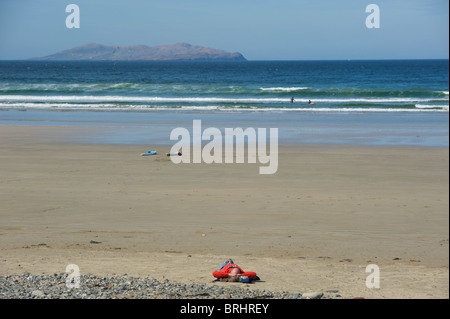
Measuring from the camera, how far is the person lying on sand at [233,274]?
590 centimetres

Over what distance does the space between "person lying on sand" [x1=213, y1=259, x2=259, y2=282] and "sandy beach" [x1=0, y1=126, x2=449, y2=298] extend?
151 millimetres

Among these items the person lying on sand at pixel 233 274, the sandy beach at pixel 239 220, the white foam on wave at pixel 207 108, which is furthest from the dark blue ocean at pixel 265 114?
the person lying on sand at pixel 233 274

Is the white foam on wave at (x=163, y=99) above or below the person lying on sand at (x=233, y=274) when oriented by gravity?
above

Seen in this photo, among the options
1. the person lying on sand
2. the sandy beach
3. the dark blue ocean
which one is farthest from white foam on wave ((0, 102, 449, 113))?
the person lying on sand

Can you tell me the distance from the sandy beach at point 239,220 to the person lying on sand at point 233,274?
0.50 feet

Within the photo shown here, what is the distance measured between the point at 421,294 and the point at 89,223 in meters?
5.09

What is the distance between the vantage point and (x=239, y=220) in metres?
8.45

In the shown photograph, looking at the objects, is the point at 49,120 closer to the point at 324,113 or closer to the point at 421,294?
the point at 324,113

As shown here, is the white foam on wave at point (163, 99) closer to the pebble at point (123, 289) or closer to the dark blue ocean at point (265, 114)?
the dark blue ocean at point (265, 114)

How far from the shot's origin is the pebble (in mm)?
5254

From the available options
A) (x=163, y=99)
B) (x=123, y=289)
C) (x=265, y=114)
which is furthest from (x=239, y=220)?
(x=163, y=99)

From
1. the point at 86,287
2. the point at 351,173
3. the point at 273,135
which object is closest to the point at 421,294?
the point at 86,287
